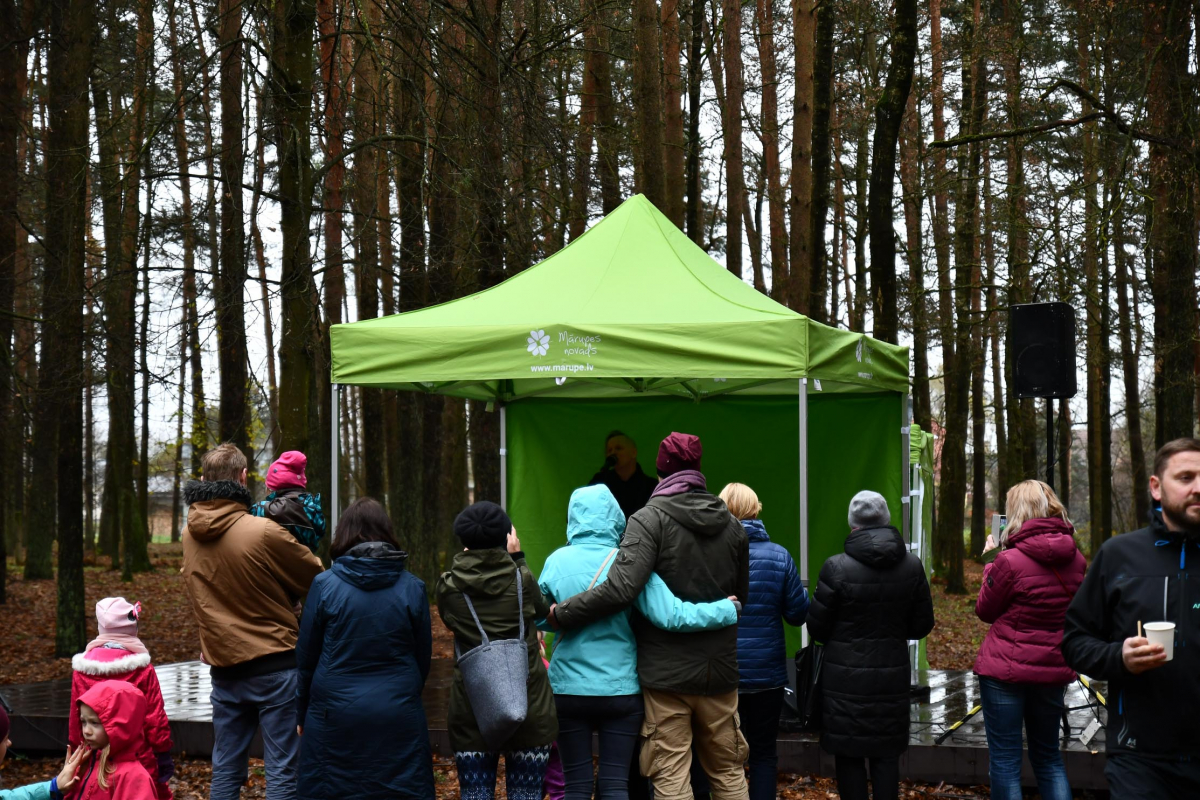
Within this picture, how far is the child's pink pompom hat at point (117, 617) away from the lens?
4043mm

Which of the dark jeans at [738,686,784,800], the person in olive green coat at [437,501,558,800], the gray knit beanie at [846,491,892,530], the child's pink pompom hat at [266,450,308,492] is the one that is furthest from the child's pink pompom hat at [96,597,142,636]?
the gray knit beanie at [846,491,892,530]

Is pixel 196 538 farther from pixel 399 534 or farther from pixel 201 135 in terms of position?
pixel 201 135

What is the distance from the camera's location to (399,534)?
1476 centimetres

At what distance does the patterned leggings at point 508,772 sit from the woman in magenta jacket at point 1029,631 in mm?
1957

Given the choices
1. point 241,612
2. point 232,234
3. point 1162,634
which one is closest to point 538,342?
point 241,612

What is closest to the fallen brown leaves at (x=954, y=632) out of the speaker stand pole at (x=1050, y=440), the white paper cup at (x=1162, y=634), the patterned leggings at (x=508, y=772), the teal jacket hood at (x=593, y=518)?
the speaker stand pole at (x=1050, y=440)

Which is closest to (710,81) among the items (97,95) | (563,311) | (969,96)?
(969,96)

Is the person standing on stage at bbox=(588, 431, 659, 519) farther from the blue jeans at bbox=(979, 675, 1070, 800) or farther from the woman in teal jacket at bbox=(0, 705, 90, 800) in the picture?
the woman in teal jacket at bbox=(0, 705, 90, 800)

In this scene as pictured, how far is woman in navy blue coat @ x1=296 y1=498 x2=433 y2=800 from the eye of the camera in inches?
153

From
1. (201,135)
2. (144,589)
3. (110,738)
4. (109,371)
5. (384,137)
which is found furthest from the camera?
(201,135)

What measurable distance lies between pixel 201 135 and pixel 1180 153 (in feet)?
48.6

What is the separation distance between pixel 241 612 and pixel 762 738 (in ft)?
7.53

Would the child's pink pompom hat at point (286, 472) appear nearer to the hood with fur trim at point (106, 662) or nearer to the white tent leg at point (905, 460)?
the hood with fur trim at point (106, 662)

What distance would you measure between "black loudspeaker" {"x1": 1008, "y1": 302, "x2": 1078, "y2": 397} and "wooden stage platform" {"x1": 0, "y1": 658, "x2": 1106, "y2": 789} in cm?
185
